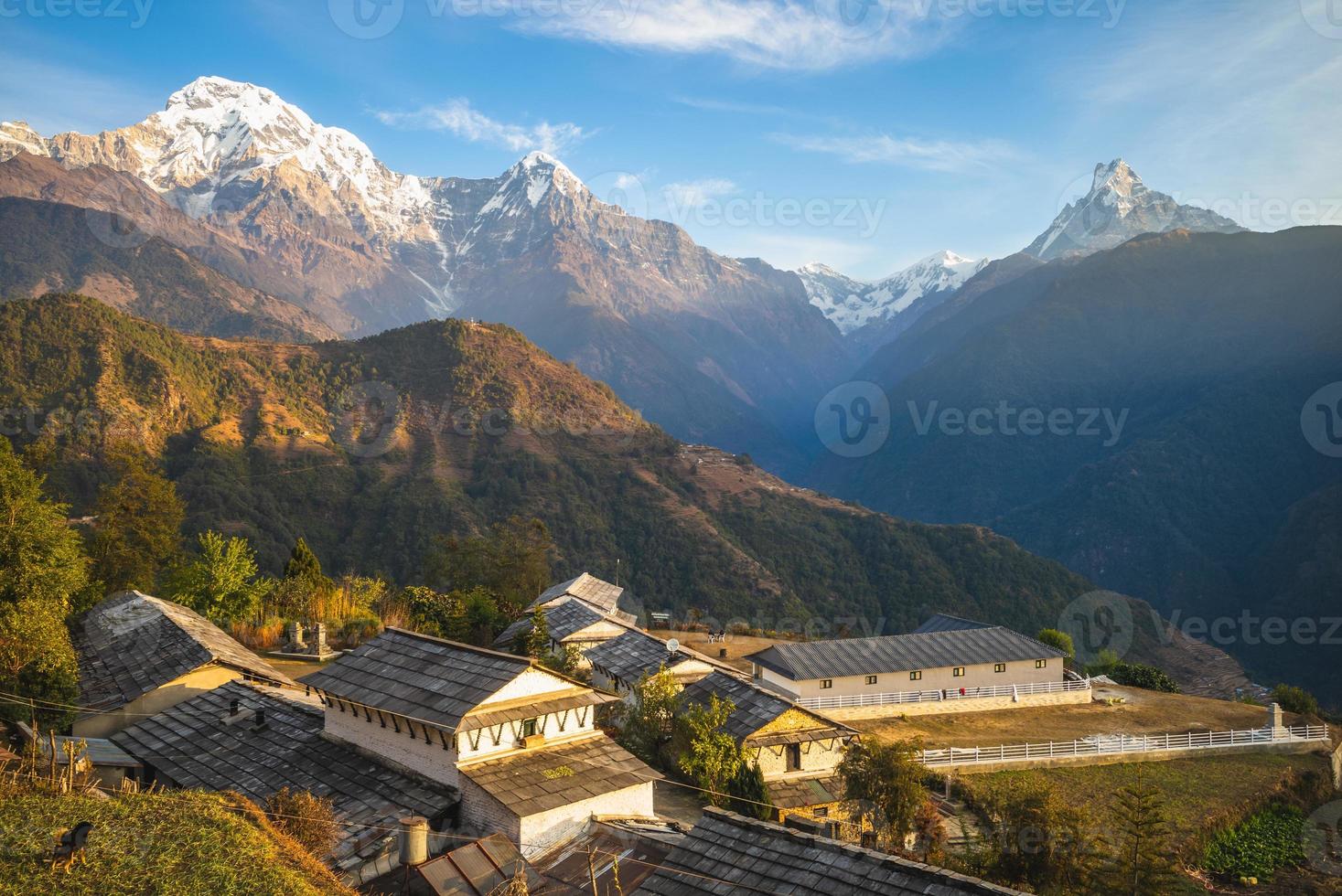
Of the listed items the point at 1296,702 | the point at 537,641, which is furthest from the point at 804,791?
the point at 1296,702

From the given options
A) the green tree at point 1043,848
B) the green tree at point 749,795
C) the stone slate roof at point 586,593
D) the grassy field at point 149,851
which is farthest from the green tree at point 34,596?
the stone slate roof at point 586,593

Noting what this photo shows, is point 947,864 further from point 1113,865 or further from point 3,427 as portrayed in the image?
point 3,427

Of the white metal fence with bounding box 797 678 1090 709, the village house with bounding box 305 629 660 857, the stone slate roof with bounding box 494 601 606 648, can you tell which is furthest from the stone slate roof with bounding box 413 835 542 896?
the white metal fence with bounding box 797 678 1090 709

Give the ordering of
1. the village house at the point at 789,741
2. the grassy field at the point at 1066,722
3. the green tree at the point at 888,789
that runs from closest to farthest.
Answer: the green tree at the point at 888,789 → the village house at the point at 789,741 → the grassy field at the point at 1066,722

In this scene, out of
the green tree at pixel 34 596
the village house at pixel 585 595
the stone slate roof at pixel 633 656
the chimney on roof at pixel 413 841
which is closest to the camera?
the chimney on roof at pixel 413 841

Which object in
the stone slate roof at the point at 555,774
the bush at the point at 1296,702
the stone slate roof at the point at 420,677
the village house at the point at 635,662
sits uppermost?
the stone slate roof at the point at 420,677

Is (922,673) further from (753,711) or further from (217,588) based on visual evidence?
(217,588)

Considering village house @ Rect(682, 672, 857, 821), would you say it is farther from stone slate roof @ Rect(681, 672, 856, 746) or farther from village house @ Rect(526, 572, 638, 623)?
village house @ Rect(526, 572, 638, 623)

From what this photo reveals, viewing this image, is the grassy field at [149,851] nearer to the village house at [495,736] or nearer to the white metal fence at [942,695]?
the village house at [495,736]
